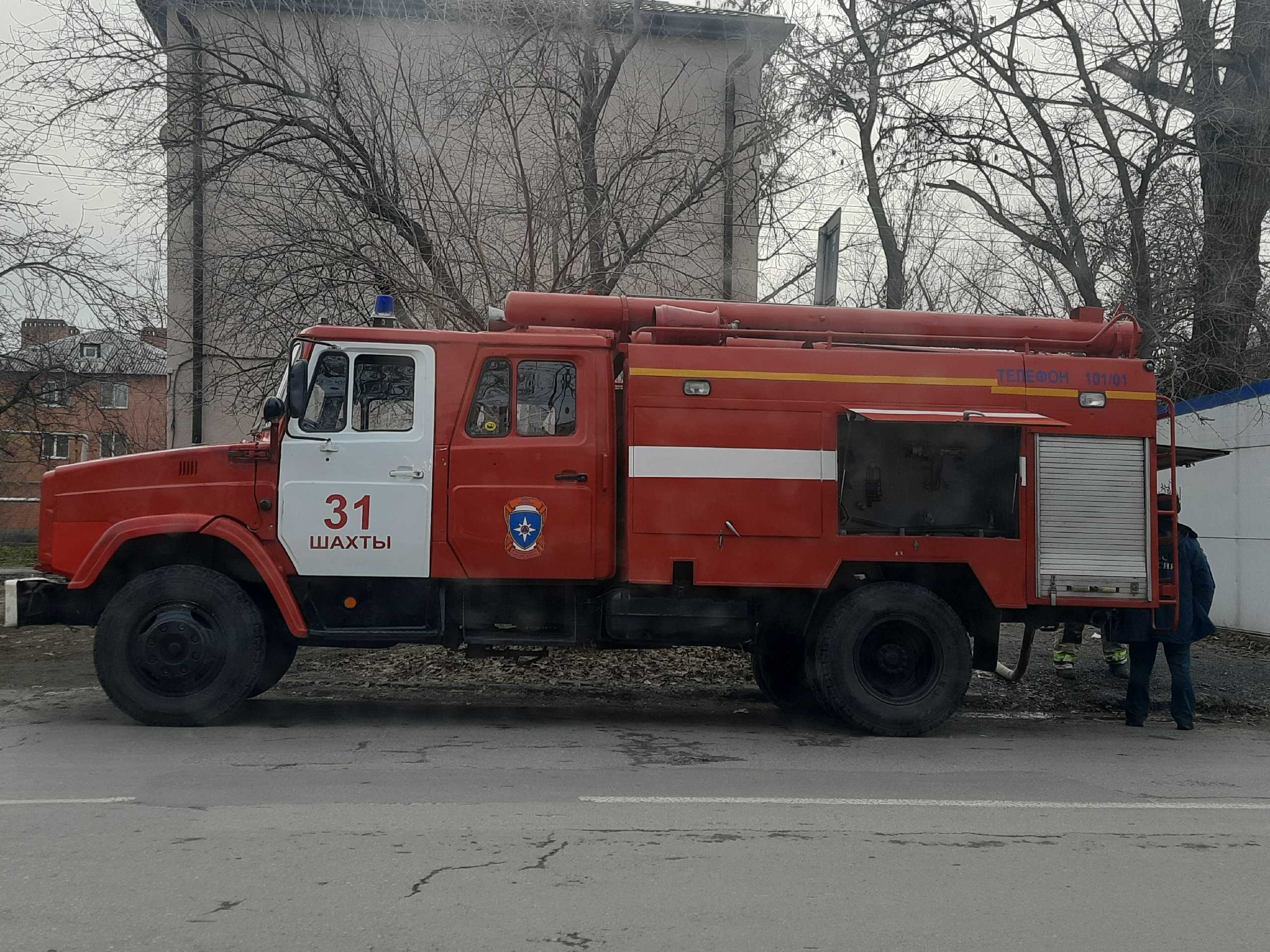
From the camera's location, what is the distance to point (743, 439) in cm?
833

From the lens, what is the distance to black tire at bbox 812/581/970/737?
27.6ft

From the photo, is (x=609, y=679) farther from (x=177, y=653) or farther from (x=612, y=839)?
(x=612, y=839)

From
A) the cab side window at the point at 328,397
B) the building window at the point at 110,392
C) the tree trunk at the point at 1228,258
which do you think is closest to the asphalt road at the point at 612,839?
the cab side window at the point at 328,397

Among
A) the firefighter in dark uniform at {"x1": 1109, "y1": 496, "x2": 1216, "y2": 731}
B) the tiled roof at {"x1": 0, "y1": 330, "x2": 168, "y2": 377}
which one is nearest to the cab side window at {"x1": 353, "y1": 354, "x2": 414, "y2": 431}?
the firefighter in dark uniform at {"x1": 1109, "y1": 496, "x2": 1216, "y2": 731}

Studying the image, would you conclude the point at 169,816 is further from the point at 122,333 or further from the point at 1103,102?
the point at 1103,102

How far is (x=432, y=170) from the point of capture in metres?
11.2

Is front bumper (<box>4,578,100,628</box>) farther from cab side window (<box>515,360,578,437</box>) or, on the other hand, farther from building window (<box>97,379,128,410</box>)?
building window (<box>97,379,128,410</box>)

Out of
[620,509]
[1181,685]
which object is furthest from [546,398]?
[1181,685]

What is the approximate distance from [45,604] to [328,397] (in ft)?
7.89

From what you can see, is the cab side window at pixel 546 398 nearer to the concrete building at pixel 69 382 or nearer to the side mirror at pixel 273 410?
the side mirror at pixel 273 410

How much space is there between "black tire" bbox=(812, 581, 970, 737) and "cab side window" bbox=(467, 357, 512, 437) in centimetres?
274

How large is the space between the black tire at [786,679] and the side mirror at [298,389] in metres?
4.04

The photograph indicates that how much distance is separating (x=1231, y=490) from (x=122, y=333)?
13903mm

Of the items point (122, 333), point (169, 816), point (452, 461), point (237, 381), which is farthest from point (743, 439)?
point (122, 333)
